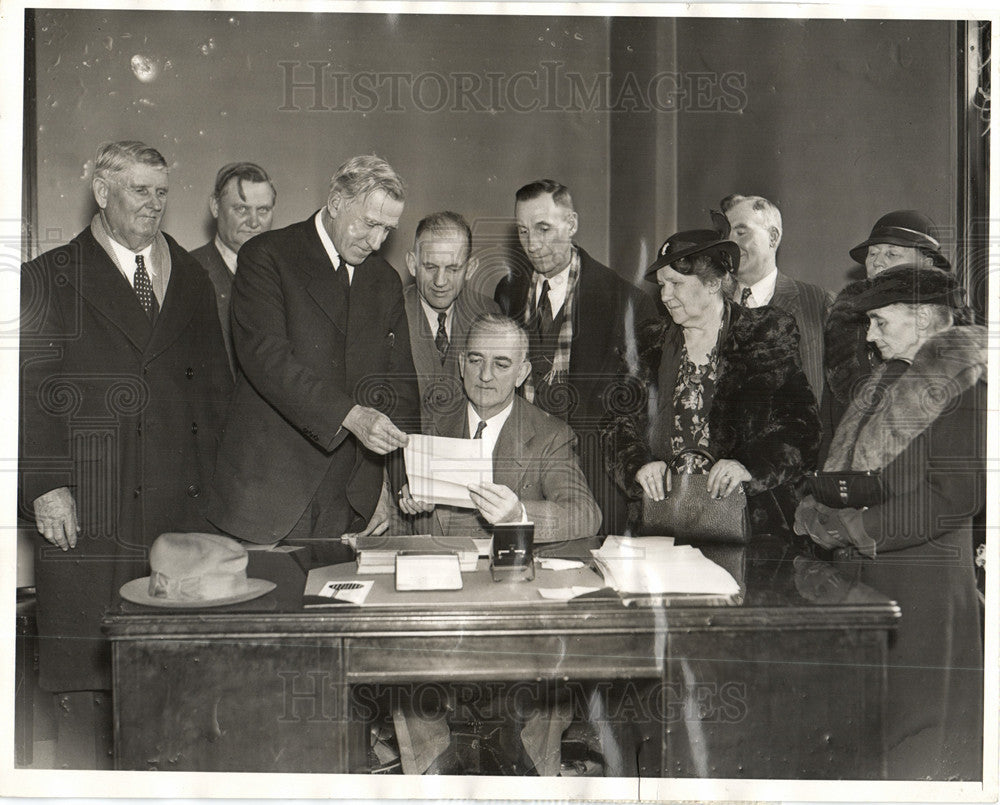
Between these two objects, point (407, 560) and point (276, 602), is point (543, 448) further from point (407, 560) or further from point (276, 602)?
point (276, 602)

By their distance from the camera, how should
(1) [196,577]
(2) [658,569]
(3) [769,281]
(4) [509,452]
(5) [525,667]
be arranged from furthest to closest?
(3) [769,281] → (4) [509,452] → (2) [658,569] → (5) [525,667] → (1) [196,577]

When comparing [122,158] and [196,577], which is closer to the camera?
→ [196,577]

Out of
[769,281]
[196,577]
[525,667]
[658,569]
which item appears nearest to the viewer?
[196,577]

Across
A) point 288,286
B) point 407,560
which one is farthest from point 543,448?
point 288,286

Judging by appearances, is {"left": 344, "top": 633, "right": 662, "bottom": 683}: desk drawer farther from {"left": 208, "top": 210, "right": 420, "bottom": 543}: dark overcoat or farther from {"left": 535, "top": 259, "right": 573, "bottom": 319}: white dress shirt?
{"left": 535, "top": 259, "right": 573, "bottom": 319}: white dress shirt

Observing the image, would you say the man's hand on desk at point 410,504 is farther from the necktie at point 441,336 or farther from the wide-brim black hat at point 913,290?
the wide-brim black hat at point 913,290

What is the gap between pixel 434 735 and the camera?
11.0 ft

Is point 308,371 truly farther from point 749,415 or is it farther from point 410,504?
point 749,415

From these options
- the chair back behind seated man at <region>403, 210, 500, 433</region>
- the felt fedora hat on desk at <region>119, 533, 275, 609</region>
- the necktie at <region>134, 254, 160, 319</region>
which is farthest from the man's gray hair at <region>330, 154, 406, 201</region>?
the felt fedora hat on desk at <region>119, 533, 275, 609</region>

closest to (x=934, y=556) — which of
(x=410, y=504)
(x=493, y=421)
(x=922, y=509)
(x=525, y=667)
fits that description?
(x=922, y=509)

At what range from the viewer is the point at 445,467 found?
3.38 m

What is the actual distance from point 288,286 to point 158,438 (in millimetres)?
769

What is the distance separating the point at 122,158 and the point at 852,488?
3.04m

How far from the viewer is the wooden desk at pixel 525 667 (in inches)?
113
